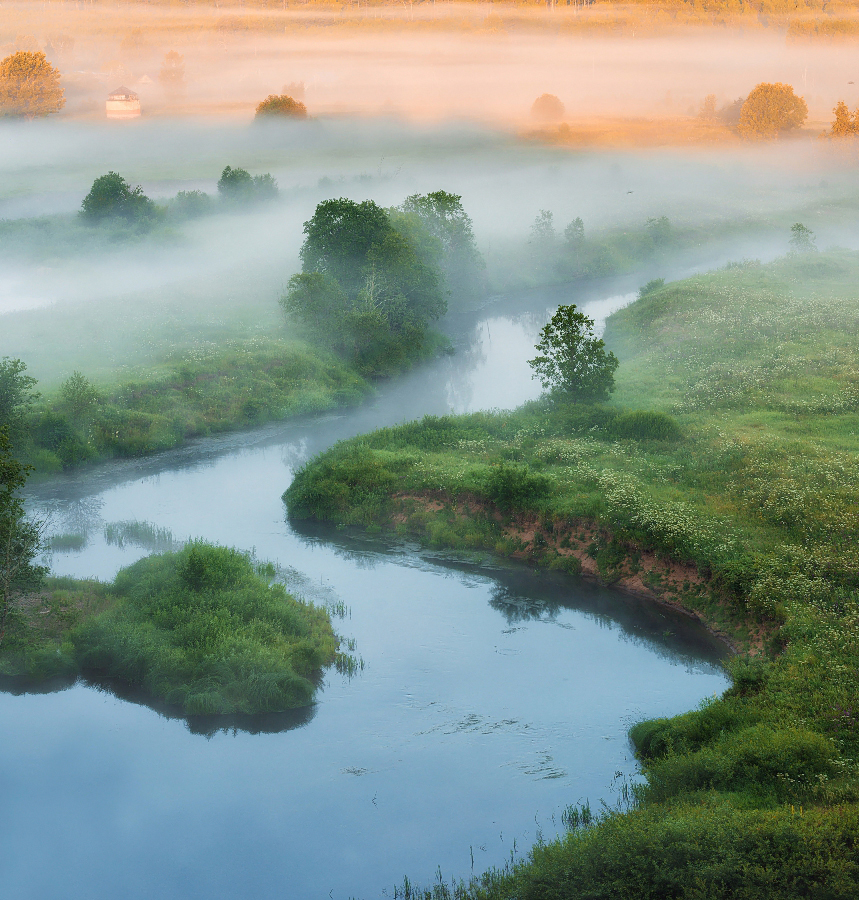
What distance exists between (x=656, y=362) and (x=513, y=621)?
32220 millimetres

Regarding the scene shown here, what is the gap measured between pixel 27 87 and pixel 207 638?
107 m

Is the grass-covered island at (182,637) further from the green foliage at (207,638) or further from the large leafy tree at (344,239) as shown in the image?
the large leafy tree at (344,239)

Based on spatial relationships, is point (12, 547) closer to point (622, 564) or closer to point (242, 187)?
point (622, 564)

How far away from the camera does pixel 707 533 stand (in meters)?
33.1

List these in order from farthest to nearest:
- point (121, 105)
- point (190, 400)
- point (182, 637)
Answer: point (121, 105), point (190, 400), point (182, 637)

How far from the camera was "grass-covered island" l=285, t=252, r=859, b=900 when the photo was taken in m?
17.9

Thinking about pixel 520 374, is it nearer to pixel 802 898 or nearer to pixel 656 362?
pixel 656 362

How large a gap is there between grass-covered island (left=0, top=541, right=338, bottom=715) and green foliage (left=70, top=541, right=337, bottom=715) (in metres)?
0.03

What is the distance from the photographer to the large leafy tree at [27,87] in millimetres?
111188

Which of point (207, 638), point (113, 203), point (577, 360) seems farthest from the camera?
point (113, 203)

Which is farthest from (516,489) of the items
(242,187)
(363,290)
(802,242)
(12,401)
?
(242,187)

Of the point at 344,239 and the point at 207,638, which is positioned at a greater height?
the point at 344,239

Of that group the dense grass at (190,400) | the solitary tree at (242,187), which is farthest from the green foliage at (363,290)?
the solitary tree at (242,187)

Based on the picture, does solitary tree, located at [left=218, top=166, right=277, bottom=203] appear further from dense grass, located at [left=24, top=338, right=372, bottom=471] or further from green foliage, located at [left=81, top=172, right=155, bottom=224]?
dense grass, located at [left=24, top=338, right=372, bottom=471]
